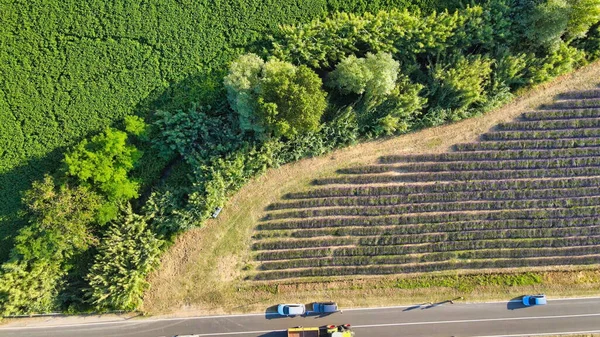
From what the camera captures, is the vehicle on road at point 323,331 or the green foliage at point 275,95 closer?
the green foliage at point 275,95

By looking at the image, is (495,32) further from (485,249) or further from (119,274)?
(119,274)

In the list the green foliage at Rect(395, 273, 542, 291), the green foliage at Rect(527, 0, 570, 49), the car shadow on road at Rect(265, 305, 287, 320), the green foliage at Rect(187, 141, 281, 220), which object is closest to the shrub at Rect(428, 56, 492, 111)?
the green foliage at Rect(527, 0, 570, 49)

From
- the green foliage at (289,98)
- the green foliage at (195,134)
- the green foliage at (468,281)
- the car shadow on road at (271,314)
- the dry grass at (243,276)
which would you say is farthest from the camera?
the green foliage at (468,281)

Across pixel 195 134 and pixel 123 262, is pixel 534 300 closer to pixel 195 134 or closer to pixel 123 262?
pixel 195 134

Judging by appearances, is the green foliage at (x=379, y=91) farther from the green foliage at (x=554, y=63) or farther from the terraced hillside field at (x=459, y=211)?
the green foliage at (x=554, y=63)

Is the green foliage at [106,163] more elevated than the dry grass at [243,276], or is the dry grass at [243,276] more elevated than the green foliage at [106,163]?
the green foliage at [106,163]

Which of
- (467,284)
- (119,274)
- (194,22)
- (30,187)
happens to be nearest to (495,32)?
(467,284)

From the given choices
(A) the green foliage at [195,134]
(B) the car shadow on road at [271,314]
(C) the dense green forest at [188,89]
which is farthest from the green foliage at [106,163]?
(B) the car shadow on road at [271,314]
